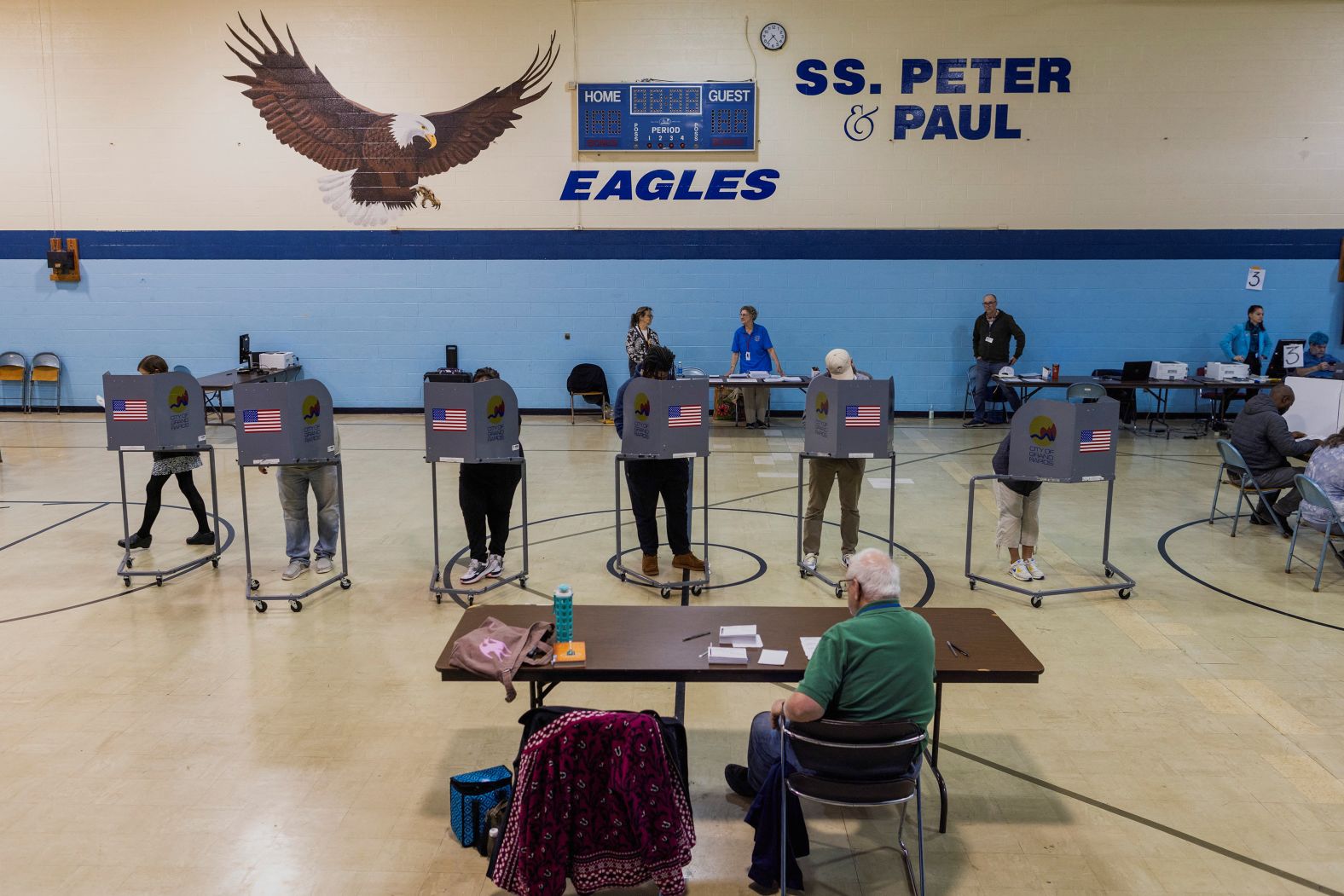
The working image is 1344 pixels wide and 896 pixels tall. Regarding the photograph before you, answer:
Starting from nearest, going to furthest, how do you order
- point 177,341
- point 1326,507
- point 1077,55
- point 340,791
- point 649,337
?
point 340,791 → point 1326,507 → point 649,337 → point 1077,55 → point 177,341

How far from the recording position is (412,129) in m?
12.8

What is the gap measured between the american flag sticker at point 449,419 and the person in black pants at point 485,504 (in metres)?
0.31

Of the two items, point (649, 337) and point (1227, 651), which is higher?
point (649, 337)

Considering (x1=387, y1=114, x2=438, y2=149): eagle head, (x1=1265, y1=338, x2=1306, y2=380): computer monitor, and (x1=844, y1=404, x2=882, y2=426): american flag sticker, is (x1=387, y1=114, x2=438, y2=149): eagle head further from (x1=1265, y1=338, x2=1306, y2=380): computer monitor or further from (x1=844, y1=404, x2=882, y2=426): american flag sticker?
(x1=1265, y1=338, x2=1306, y2=380): computer monitor

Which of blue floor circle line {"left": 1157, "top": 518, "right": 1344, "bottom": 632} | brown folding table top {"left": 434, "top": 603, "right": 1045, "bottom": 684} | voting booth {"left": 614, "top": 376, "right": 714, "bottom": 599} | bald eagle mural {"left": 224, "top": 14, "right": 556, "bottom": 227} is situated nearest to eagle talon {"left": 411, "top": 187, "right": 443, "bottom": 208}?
bald eagle mural {"left": 224, "top": 14, "right": 556, "bottom": 227}

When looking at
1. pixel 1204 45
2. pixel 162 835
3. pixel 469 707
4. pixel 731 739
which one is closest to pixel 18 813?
pixel 162 835

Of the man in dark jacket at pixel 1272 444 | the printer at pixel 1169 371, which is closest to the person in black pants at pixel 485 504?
the man in dark jacket at pixel 1272 444

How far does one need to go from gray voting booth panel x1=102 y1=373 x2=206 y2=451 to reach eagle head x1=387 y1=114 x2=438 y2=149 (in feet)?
23.6

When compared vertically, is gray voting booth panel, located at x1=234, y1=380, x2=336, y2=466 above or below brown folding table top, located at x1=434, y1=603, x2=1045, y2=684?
above

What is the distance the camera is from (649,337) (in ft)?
37.9

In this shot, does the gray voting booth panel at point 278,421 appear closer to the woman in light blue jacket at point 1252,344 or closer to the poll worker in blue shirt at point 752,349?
the poll worker in blue shirt at point 752,349

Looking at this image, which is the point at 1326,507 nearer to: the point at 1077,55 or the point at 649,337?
the point at 649,337

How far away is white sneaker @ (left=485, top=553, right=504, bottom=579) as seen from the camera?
6621mm

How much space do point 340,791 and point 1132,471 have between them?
28.6 ft
